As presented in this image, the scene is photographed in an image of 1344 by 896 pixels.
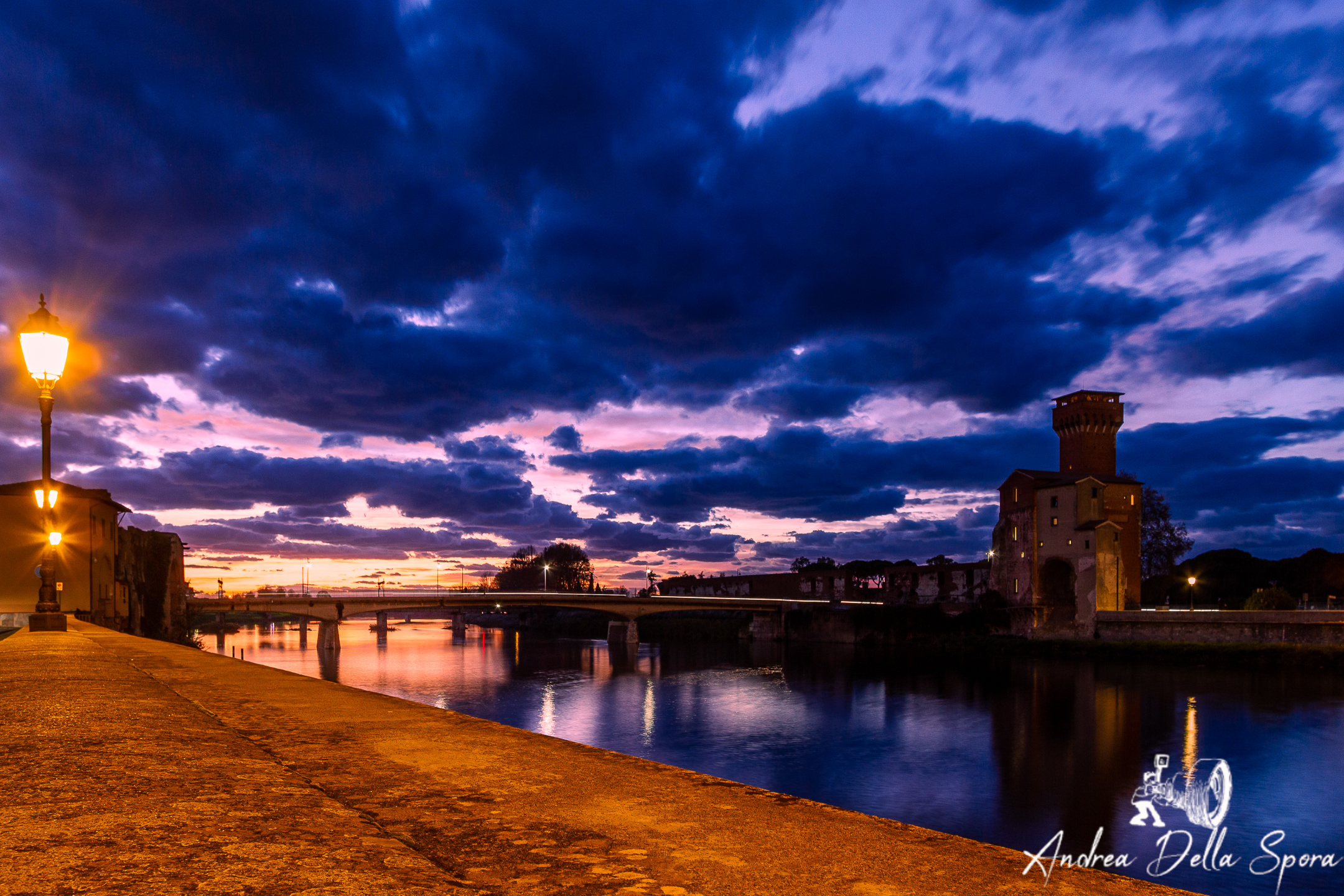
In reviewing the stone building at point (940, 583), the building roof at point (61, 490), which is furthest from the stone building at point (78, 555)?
the stone building at point (940, 583)

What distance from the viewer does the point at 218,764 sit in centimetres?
389

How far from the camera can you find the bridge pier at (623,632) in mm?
Result: 100500

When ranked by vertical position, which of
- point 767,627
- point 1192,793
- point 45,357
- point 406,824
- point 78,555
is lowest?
point 767,627

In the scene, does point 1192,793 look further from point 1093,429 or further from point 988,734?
point 1093,429

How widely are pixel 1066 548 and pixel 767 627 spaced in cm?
4657

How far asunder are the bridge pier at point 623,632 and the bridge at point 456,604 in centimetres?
15

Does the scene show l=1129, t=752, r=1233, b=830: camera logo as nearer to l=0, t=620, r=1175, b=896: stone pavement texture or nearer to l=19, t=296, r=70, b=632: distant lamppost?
l=0, t=620, r=1175, b=896: stone pavement texture

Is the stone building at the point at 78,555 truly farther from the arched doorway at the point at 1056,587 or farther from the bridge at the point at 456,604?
the arched doorway at the point at 1056,587

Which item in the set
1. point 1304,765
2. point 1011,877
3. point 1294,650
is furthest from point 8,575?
point 1294,650

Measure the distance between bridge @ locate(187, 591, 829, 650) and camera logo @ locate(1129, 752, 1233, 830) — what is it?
6529 cm

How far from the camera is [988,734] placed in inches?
1624

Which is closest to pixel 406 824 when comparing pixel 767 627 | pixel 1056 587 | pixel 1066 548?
pixel 1066 548

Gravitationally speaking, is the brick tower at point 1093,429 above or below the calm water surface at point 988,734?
above

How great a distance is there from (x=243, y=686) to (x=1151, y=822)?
31.8 metres
